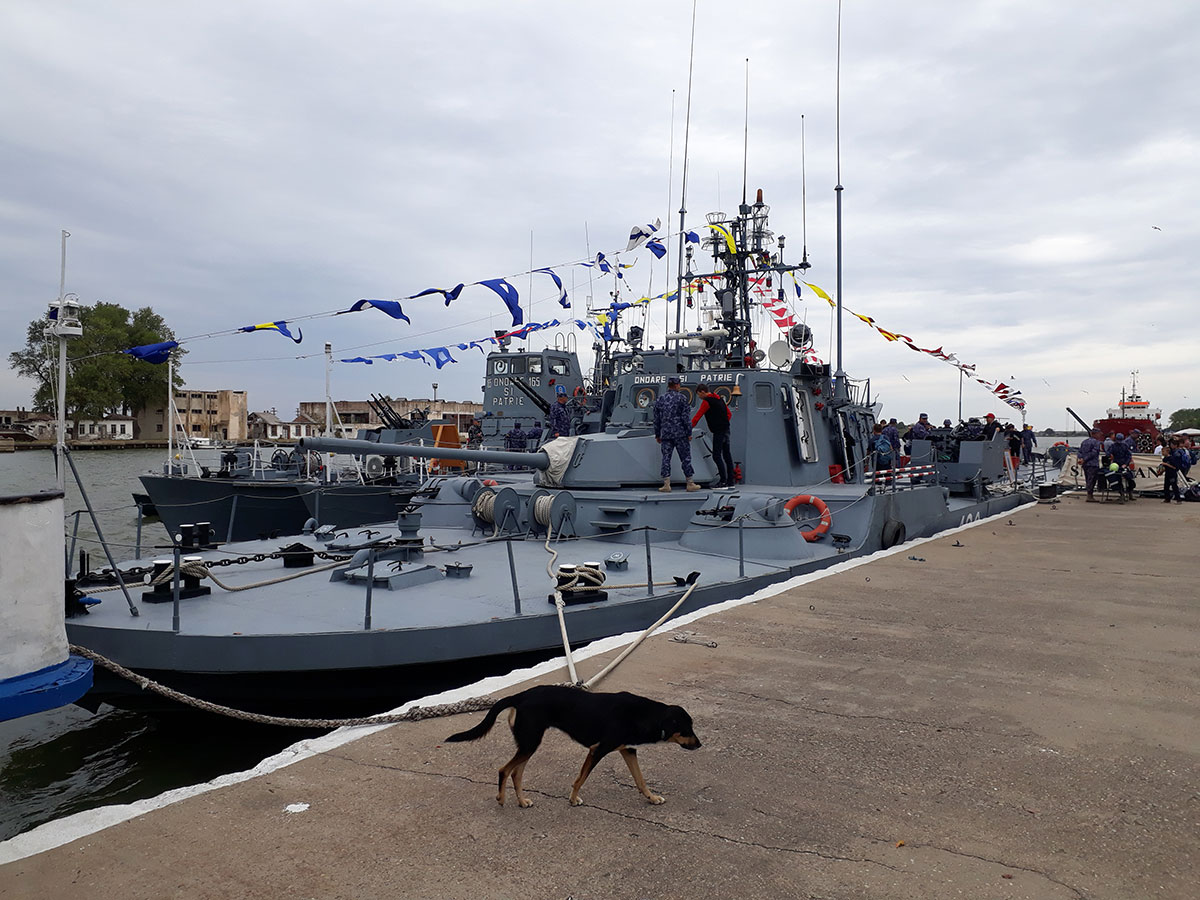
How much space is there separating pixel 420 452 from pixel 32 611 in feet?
15.4

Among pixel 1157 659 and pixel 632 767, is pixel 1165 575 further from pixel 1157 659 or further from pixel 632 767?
pixel 632 767

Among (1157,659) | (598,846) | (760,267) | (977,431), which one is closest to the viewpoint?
(598,846)

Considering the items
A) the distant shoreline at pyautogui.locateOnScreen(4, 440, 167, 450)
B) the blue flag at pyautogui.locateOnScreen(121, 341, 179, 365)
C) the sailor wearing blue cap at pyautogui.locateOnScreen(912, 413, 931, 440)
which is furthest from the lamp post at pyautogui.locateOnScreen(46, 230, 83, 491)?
the distant shoreline at pyautogui.locateOnScreen(4, 440, 167, 450)

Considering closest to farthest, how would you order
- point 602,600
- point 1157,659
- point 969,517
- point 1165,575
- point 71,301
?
point 71,301
point 1157,659
point 602,600
point 1165,575
point 969,517

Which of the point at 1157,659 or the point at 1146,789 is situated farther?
the point at 1157,659

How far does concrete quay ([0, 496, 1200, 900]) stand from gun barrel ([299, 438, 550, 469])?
8.67 feet

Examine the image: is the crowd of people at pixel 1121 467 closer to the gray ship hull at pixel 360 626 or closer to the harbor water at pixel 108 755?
the gray ship hull at pixel 360 626

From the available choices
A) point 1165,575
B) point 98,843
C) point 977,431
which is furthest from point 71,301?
point 977,431

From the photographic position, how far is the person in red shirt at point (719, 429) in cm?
938

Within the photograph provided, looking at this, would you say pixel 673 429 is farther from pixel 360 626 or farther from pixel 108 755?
pixel 108 755

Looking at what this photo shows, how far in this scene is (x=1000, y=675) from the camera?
4.79 metres

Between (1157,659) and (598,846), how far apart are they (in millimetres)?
4053

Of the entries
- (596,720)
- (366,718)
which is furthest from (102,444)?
(596,720)

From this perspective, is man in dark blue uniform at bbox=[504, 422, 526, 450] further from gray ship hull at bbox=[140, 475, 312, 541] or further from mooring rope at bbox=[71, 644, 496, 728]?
mooring rope at bbox=[71, 644, 496, 728]
